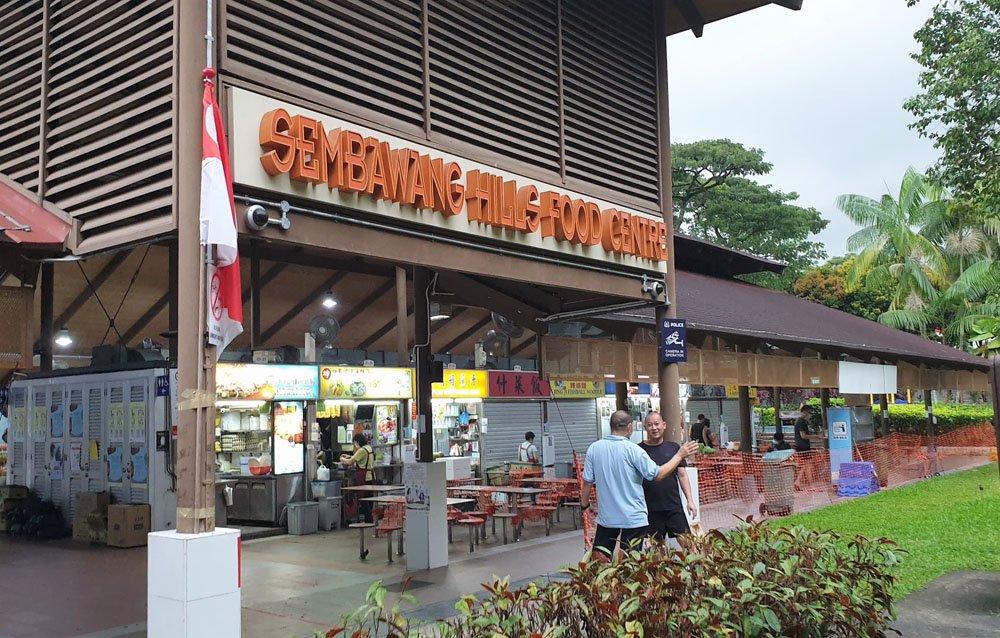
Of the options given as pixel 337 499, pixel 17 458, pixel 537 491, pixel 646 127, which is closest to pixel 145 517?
pixel 337 499

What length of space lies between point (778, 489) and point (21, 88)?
13.1m

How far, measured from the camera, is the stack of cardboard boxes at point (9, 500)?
15.7m

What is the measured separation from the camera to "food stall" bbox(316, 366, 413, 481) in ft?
53.2

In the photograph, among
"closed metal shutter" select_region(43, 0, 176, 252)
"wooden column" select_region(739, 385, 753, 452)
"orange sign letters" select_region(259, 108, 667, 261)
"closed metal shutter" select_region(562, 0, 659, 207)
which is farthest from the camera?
"wooden column" select_region(739, 385, 753, 452)

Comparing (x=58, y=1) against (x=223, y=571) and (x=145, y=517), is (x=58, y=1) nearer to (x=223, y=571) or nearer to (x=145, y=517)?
(x=223, y=571)

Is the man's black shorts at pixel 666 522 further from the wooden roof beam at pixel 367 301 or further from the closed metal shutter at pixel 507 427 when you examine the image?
the closed metal shutter at pixel 507 427

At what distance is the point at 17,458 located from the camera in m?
16.9

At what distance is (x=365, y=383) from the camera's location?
16.6 m

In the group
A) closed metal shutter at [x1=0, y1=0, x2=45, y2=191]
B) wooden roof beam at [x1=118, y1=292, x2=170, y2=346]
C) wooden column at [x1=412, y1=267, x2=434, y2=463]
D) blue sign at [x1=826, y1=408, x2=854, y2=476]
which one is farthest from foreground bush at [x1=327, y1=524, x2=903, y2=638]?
wooden roof beam at [x1=118, y1=292, x2=170, y2=346]

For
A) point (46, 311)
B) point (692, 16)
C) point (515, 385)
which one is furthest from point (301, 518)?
point (692, 16)

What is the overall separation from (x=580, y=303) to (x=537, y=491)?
341 cm

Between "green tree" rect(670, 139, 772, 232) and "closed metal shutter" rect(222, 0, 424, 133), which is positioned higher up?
"green tree" rect(670, 139, 772, 232)

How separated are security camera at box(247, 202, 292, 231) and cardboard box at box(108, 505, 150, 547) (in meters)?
8.97

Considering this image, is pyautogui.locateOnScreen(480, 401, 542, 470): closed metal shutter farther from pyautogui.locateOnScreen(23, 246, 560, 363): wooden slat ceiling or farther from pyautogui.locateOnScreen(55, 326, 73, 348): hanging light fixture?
pyautogui.locateOnScreen(55, 326, 73, 348): hanging light fixture
